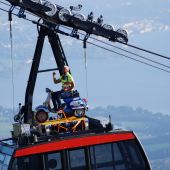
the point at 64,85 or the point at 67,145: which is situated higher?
the point at 64,85

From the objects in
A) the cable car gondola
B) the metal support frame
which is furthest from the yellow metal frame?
the metal support frame

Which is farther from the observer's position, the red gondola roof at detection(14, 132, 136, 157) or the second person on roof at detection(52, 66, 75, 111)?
the second person on roof at detection(52, 66, 75, 111)

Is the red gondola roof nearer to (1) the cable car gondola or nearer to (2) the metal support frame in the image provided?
(1) the cable car gondola

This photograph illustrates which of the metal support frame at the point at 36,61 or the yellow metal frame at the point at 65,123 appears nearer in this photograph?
the yellow metal frame at the point at 65,123

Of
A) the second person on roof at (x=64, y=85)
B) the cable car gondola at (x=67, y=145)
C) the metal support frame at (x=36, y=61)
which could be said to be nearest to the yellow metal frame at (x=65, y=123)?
the cable car gondola at (x=67, y=145)

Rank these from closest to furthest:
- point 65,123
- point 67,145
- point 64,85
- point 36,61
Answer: point 67,145 < point 65,123 < point 64,85 < point 36,61

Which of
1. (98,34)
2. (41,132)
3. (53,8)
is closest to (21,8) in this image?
(53,8)

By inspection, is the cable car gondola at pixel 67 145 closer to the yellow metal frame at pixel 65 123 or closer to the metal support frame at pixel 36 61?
the yellow metal frame at pixel 65 123

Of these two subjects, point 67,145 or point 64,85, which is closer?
point 67,145

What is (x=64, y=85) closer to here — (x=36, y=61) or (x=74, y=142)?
(x=36, y=61)

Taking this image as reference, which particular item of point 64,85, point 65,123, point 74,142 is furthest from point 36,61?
point 74,142

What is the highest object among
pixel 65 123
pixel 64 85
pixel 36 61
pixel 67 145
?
pixel 36 61

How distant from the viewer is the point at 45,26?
26578mm

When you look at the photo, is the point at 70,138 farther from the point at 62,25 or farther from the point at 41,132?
the point at 62,25
